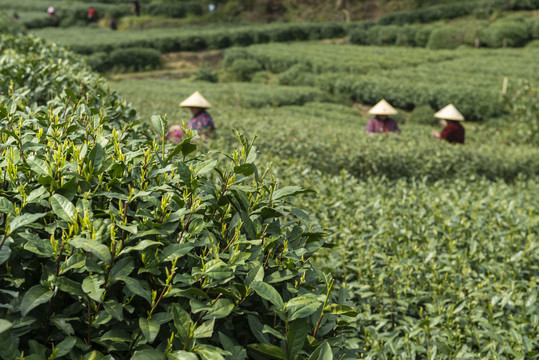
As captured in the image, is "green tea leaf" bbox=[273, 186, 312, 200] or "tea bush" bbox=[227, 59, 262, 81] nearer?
"green tea leaf" bbox=[273, 186, 312, 200]

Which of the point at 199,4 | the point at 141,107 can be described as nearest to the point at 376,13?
the point at 199,4

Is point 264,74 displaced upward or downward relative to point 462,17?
downward

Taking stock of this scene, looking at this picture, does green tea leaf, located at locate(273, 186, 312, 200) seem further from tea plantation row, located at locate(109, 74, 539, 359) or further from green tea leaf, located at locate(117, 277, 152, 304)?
green tea leaf, located at locate(117, 277, 152, 304)

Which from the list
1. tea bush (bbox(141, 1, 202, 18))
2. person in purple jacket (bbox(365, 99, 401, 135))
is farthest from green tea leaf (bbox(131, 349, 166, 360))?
tea bush (bbox(141, 1, 202, 18))

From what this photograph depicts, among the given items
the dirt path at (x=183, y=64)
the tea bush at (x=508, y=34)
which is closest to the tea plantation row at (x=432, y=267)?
the dirt path at (x=183, y=64)

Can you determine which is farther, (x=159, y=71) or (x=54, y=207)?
(x=159, y=71)

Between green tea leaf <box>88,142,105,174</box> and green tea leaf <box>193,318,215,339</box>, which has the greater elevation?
green tea leaf <box>88,142,105,174</box>

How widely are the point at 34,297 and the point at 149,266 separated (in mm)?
293

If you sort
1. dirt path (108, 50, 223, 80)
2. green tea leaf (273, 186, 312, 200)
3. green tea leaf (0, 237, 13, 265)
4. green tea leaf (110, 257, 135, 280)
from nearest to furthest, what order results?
green tea leaf (0, 237, 13, 265), green tea leaf (110, 257, 135, 280), green tea leaf (273, 186, 312, 200), dirt path (108, 50, 223, 80)

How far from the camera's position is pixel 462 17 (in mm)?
35719

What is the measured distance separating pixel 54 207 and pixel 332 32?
38.9m

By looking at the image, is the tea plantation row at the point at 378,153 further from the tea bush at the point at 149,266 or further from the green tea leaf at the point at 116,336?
the green tea leaf at the point at 116,336

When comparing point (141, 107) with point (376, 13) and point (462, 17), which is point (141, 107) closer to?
point (462, 17)

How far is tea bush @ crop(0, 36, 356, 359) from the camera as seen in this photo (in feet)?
3.80
